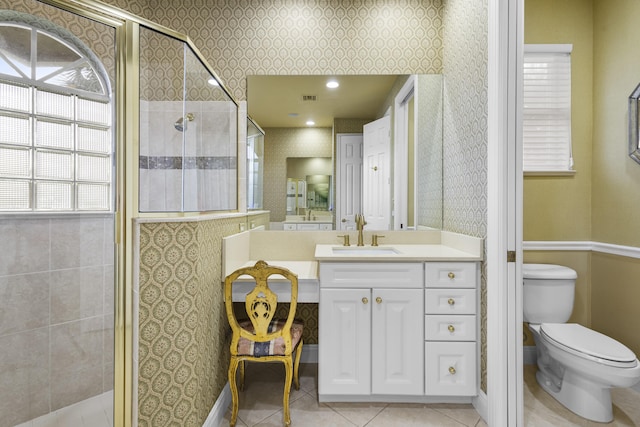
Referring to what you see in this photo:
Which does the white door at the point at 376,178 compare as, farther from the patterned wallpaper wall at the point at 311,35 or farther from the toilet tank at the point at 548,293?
the toilet tank at the point at 548,293

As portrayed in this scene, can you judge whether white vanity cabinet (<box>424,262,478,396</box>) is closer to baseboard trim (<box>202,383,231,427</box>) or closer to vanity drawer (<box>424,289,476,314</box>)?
vanity drawer (<box>424,289,476,314</box>)

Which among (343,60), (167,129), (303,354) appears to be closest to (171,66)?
(167,129)

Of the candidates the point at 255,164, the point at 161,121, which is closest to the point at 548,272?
the point at 255,164

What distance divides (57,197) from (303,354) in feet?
6.13

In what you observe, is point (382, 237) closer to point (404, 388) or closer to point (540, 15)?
point (404, 388)

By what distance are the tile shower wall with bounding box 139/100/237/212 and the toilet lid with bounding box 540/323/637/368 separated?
2.06 metres

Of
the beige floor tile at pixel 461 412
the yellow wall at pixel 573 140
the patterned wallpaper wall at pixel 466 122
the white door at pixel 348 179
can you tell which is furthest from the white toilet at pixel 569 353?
the white door at pixel 348 179

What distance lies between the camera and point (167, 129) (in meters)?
1.49

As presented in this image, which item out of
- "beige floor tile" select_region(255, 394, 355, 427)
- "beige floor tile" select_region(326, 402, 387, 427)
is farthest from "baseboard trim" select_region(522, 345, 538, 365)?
"beige floor tile" select_region(255, 394, 355, 427)

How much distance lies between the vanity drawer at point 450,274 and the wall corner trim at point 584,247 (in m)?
0.59

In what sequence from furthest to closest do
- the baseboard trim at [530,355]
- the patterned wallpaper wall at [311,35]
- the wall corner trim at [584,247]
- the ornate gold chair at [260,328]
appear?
the patterned wallpaper wall at [311,35]
the baseboard trim at [530,355]
the ornate gold chair at [260,328]
the wall corner trim at [584,247]

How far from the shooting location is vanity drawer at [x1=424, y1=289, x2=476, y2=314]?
1791 mm

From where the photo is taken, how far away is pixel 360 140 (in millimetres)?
2344

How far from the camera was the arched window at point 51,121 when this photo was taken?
1240 mm
